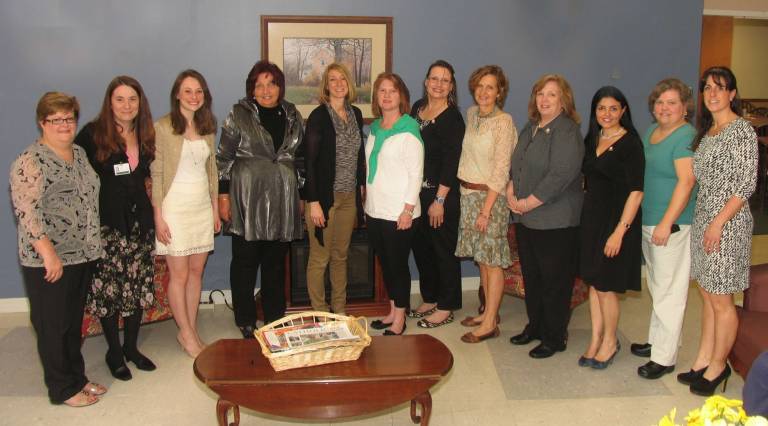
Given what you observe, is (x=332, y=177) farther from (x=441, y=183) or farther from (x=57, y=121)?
(x=57, y=121)

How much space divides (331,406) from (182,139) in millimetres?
1592

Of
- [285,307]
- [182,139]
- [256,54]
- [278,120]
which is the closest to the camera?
[182,139]

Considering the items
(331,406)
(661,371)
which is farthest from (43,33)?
(661,371)

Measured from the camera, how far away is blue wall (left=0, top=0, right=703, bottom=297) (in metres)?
4.27

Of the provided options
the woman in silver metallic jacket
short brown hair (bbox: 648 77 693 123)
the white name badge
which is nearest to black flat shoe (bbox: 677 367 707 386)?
short brown hair (bbox: 648 77 693 123)

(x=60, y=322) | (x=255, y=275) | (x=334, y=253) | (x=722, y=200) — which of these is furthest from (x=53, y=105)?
(x=722, y=200)

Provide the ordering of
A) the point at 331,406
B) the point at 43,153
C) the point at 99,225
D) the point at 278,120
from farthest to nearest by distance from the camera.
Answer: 1. the point at 278,120
2. the point at 99,225
3. the point at 43,153
4. the point at 331,406

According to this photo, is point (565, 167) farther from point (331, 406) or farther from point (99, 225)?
point (99, 225)

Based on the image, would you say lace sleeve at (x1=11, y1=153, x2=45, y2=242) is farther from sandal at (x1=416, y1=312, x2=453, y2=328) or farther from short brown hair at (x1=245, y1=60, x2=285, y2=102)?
sandal at (x1=416, y1=312, x2=453, y2=328)

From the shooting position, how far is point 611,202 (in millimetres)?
3348

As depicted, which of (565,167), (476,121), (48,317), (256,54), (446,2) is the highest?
(446,2)

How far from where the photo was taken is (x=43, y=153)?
286 cm

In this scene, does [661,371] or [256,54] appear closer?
[661,371]

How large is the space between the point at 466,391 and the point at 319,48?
7.88ft
